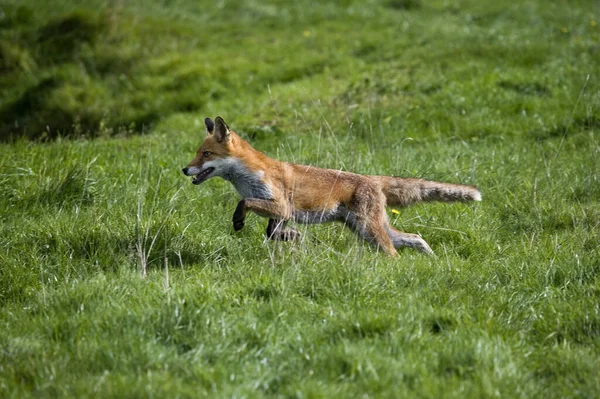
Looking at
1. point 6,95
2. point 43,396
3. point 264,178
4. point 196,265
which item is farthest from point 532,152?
point 6,95

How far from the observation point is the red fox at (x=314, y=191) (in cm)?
802

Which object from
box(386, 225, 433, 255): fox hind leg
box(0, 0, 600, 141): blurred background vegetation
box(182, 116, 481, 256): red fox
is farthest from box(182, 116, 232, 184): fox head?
box(0, 0, 600, 141): blurred background vegetation

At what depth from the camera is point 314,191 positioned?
322 inches

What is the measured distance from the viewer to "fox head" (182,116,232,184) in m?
8.03

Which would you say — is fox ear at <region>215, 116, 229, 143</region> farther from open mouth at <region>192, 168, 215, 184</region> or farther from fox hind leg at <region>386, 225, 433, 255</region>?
fox hind leg at <region>386, 225, 433, 255</region>

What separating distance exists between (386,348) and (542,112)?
875 cm

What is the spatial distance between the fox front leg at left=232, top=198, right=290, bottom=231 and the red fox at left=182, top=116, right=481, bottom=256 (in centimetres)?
1

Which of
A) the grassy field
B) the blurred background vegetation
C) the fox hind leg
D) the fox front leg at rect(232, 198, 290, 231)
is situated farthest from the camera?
the blurred background vegetation

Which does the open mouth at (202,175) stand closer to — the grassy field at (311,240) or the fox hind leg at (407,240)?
the grassy field at (311,240)

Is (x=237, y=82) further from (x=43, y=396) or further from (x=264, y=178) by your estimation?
(x=43, y=396)

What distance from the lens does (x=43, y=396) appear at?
5.09 metres

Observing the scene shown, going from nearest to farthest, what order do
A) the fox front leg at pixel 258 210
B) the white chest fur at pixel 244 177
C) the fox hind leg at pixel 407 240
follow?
the fox front leg at pixel 258 210
the white chest fur at pixel 244 177
the fox hind leg at pixel 407 240

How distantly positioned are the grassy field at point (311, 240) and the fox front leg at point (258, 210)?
31 cm

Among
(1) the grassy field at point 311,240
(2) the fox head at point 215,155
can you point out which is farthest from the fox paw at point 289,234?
(2) the fox head at point 215,155
